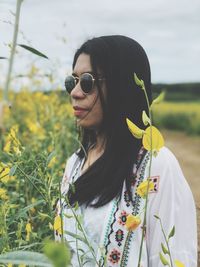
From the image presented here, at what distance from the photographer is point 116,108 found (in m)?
1.30

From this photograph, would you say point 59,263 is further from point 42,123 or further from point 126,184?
point 42,123

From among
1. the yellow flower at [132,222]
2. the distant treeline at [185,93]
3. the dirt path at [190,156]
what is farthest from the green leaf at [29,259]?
the distant treeline at [185,93]

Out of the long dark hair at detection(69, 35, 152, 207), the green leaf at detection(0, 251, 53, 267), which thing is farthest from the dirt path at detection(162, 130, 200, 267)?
the green leaf at detection(0, 251, 53, 267)

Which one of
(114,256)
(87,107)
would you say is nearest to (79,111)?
(87,107)

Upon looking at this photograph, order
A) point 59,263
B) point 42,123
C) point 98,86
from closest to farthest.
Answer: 1. point 59,263
2. point 98,86
3. point 42,123

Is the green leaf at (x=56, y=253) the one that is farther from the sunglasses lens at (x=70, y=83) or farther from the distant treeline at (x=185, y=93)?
the distant treeline at (x=185, y=93)

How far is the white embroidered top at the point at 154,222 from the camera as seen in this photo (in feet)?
3.86

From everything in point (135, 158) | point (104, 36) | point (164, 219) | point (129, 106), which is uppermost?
point (104, 36)

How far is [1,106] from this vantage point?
222mm

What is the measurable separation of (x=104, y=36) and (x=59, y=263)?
1181 mm

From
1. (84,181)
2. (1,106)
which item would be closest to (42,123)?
(84,181)

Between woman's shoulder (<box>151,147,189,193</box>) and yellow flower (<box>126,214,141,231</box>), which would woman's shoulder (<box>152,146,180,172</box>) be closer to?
woman's shoulder (<box>151,147,189,193</box>)

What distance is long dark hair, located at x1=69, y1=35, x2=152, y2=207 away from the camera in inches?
50.4

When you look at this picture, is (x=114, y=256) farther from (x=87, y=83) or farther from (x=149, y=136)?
(x=149, y=136)
